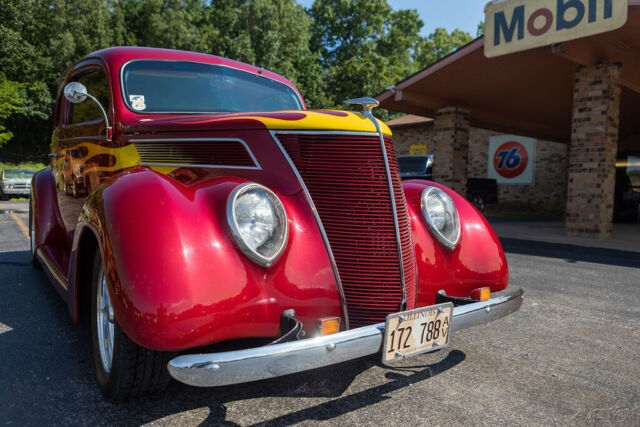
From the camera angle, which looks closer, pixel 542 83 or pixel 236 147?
pixel 236 147

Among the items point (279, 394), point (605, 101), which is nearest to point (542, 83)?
point (605, 101)

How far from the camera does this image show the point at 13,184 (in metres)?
18.2

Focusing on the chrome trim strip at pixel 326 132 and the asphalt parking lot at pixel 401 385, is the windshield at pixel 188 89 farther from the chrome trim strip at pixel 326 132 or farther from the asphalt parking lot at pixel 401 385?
the asphalt parking lot at pixel 401 385

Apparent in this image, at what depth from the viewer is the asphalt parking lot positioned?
1947 mm

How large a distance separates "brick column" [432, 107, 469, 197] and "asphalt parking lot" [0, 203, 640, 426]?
8.28 m

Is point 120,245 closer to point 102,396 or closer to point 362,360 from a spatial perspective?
point 102,396

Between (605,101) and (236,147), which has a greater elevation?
(605,101)

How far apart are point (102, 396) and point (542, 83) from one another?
11193mm

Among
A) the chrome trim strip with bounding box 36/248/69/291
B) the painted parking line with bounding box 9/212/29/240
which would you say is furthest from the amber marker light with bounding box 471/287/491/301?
the painted parking line with bounding box 9/212/29/240

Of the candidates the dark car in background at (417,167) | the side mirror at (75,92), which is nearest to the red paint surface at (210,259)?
the side mirror at (75,92)

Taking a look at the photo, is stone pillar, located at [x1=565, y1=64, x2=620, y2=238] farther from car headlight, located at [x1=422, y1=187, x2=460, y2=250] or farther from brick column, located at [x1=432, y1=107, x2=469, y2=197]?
car headlight, located at [x1=422, y1=187, x2=460, y2=250]

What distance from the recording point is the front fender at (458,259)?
2.41m

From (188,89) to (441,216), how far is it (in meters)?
1.88

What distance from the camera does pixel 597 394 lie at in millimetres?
2211
